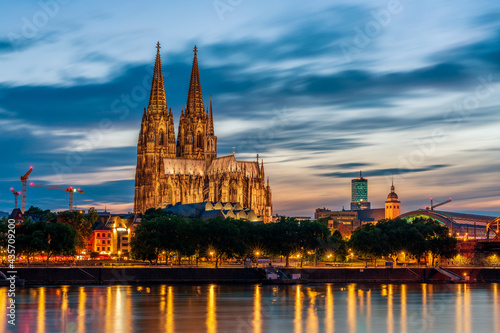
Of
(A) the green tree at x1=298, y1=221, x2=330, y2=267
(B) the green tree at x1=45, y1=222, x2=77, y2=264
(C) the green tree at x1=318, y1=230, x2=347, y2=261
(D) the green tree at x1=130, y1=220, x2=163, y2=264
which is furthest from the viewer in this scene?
(C) the green tree at x1=318, y1=230, x2=347, y2=261

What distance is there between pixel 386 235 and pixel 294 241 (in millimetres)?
16871

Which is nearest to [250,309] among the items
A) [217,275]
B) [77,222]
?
[217,275]

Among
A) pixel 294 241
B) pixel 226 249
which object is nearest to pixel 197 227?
pixel 226 249

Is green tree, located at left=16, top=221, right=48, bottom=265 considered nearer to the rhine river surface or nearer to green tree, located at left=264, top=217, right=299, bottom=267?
the rhine river surface

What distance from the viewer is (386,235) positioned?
147125 mm

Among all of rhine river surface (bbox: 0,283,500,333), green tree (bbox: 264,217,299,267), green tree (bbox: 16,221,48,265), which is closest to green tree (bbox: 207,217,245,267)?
green tree (bbox: 264,217,299,267)

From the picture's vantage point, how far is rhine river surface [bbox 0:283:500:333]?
75562 millimetres

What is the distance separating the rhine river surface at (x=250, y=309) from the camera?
7556cm

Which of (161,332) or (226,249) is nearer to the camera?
(161,332)

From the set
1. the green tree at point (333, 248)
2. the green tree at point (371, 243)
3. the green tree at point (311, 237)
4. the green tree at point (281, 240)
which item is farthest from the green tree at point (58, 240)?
the green tree at point (371, 243)

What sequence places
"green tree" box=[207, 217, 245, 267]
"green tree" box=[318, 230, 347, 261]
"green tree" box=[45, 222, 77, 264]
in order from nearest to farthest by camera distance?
"green tree" box=[45, 222, 77, 264]
"green tree" box=[207, 217, 245, 267]
"green tree" box=[318, 230, 347, 261]

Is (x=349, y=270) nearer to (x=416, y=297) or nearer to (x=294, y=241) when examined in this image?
(x=294, y=241)

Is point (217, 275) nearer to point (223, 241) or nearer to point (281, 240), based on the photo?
point (223, 241)

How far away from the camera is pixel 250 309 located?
87250 mm
